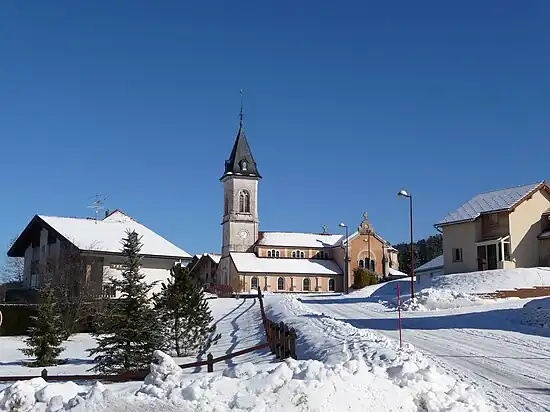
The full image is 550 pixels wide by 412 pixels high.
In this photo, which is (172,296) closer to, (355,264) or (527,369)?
(527,369)

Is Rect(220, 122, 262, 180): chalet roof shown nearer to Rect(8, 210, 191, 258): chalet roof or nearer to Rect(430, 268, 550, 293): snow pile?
Rect(8, 210, 191, 258): chalet roof

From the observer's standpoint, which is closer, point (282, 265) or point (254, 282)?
point (254, 282)

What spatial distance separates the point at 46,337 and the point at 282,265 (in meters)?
64.3

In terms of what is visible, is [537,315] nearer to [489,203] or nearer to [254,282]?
[489,203]

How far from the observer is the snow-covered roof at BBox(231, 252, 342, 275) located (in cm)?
8838

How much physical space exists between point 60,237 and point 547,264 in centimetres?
3359

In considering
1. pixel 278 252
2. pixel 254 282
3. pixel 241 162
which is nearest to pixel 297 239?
pixel 278 252

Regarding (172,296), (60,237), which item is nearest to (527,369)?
(172,296)

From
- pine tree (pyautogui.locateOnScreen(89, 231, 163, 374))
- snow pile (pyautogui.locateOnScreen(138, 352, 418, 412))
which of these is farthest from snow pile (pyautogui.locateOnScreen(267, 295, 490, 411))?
pine tree (pyautogui.locateOnScreen(89, 231, 163, 374))

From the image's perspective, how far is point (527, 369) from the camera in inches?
556

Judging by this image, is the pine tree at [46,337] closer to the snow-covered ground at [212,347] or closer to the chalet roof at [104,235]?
the snow-covered ground at [212,347]

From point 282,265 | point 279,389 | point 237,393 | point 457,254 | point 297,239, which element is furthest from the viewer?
point 297,239

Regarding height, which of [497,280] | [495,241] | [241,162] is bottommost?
[497,280]

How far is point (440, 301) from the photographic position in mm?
34188
